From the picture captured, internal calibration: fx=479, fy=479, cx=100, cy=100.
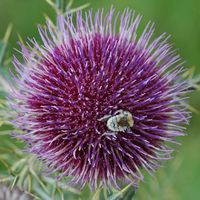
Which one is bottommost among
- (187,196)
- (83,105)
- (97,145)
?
(187,196)

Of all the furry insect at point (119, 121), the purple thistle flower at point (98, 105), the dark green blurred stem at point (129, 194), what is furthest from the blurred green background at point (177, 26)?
the furry insect at point (119, 121)

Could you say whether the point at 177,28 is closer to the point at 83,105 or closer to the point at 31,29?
the point at 31,29

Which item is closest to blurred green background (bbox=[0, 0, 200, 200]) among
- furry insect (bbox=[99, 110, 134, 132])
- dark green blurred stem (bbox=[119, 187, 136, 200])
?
dark green blurred stem (bbox=[119, 187, 136, 200])

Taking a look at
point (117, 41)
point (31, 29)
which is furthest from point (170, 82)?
point (31, 29)

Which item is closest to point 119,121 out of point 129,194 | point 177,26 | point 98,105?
point 98,105

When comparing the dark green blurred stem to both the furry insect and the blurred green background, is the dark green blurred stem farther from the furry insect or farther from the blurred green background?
the blurred green background
